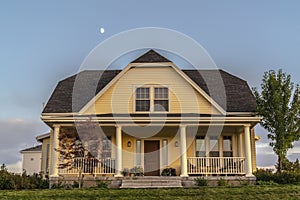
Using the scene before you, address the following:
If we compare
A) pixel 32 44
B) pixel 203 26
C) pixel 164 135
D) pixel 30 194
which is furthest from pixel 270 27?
pixel 30 194

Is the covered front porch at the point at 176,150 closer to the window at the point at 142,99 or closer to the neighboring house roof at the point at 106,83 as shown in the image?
the window at the point at 142,99

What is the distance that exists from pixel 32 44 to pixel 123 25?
5025 millimetres

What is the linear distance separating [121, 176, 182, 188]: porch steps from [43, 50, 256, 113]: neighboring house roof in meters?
5.25

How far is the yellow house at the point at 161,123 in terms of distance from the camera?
18828mm

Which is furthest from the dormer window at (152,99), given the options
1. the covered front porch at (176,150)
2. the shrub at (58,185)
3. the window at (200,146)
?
the shrub at (58,185)

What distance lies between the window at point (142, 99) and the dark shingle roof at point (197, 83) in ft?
8.36

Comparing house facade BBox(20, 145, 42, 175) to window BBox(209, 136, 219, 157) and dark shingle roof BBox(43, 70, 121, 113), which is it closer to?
dark shingle roof BBox(43, 70, 121, 113)

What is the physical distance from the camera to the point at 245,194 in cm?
1392

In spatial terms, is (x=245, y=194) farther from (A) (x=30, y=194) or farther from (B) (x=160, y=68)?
(B) (x=160, y=68)

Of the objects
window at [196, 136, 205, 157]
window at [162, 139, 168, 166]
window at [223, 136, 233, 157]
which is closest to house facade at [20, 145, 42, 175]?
window at [162, 139, 168, 166]

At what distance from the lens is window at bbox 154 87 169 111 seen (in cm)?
2036

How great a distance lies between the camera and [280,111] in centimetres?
1797

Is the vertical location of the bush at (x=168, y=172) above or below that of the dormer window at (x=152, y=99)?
below

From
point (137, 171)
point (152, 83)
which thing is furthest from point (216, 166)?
point (152, 83)
